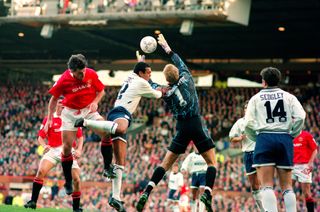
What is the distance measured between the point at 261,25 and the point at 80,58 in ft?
73.3

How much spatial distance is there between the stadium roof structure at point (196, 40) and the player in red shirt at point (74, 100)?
1684 centimetres

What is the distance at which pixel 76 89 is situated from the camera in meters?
11.8

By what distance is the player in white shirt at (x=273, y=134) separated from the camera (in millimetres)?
9945

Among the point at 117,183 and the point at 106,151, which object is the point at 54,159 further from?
the point at 117,183

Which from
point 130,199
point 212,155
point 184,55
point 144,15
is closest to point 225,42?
point 184,55

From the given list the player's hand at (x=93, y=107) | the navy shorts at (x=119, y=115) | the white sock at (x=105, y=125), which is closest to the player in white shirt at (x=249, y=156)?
the navy shorts at (x=119, y=115)

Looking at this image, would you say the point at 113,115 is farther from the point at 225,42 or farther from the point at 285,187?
the point at 225,42

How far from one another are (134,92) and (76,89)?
1032mm

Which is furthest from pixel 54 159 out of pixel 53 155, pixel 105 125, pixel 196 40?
pixel 196 40

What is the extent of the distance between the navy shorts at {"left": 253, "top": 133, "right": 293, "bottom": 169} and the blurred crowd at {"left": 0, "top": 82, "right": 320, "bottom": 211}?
14.1 metres

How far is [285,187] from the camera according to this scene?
10117mm

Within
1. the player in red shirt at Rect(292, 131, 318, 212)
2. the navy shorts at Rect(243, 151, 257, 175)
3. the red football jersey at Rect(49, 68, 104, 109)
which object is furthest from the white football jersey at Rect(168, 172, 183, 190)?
the red football jersey at Rect(49, 68, 104, 109)

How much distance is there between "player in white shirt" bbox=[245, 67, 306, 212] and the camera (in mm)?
9945

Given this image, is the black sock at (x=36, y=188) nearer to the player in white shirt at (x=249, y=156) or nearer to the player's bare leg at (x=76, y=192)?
the player's bare leg at (x=76, y=192)
